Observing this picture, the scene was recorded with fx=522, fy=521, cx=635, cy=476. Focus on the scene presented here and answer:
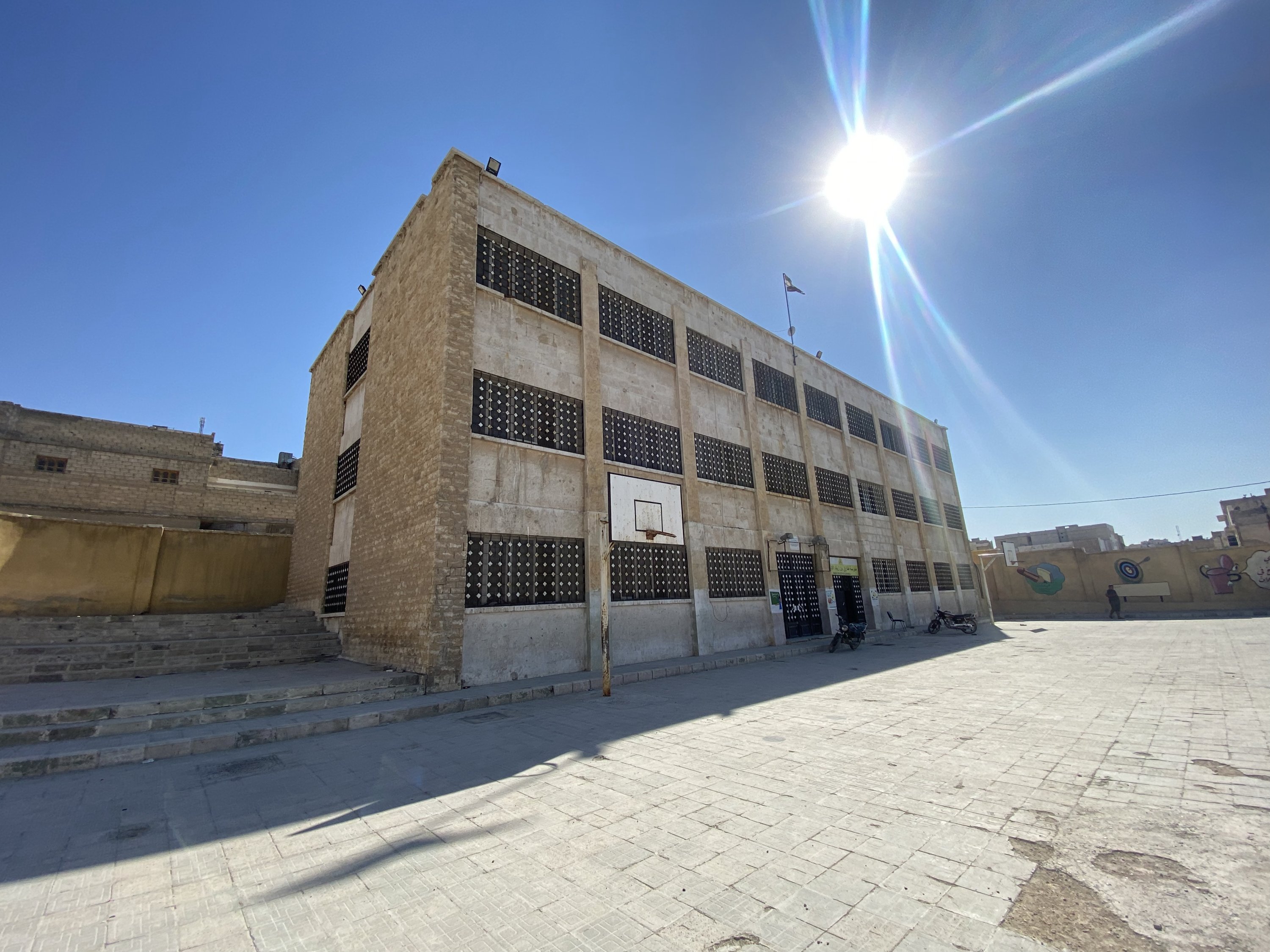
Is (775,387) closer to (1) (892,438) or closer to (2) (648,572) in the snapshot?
(2) (648,572)

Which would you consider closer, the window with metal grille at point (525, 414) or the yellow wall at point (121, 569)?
the window with metal grille at point (525, 414)

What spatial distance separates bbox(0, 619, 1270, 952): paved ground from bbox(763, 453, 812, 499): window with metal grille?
11857 millimetres

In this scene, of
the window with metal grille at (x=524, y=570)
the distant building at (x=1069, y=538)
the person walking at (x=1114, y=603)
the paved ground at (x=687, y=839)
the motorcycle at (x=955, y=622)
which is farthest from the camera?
the distant building at (x=1069, y=538)

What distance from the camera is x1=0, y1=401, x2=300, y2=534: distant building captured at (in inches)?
779

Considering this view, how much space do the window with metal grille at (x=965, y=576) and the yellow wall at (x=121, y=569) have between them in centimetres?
3066

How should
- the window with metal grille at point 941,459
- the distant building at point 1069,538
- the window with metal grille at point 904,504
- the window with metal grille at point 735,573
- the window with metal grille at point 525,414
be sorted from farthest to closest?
the distant building at point 1069,538 → the window with metal grille at point 941,459 → the window with metal grille at point 904,504 → the window with metal grille at point 735,573 → the window with metal grille at point 525,414

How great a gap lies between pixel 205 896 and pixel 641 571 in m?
10.5

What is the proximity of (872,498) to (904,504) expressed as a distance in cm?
345

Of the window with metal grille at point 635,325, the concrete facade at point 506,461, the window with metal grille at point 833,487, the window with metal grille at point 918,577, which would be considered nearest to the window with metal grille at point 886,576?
the window with metal grille at point 918,577

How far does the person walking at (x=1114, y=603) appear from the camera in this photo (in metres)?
24.1

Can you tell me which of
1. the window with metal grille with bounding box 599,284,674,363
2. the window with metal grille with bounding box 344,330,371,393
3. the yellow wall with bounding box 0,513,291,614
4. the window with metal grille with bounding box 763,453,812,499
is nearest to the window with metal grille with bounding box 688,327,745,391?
the window with metal grille with bounding box 599,284,674,363

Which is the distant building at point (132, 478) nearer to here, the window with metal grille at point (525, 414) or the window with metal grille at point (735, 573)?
the window with metal grille at point (525, 414)

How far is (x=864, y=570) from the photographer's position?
21.0m

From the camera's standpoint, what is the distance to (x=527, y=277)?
41.5 feet
